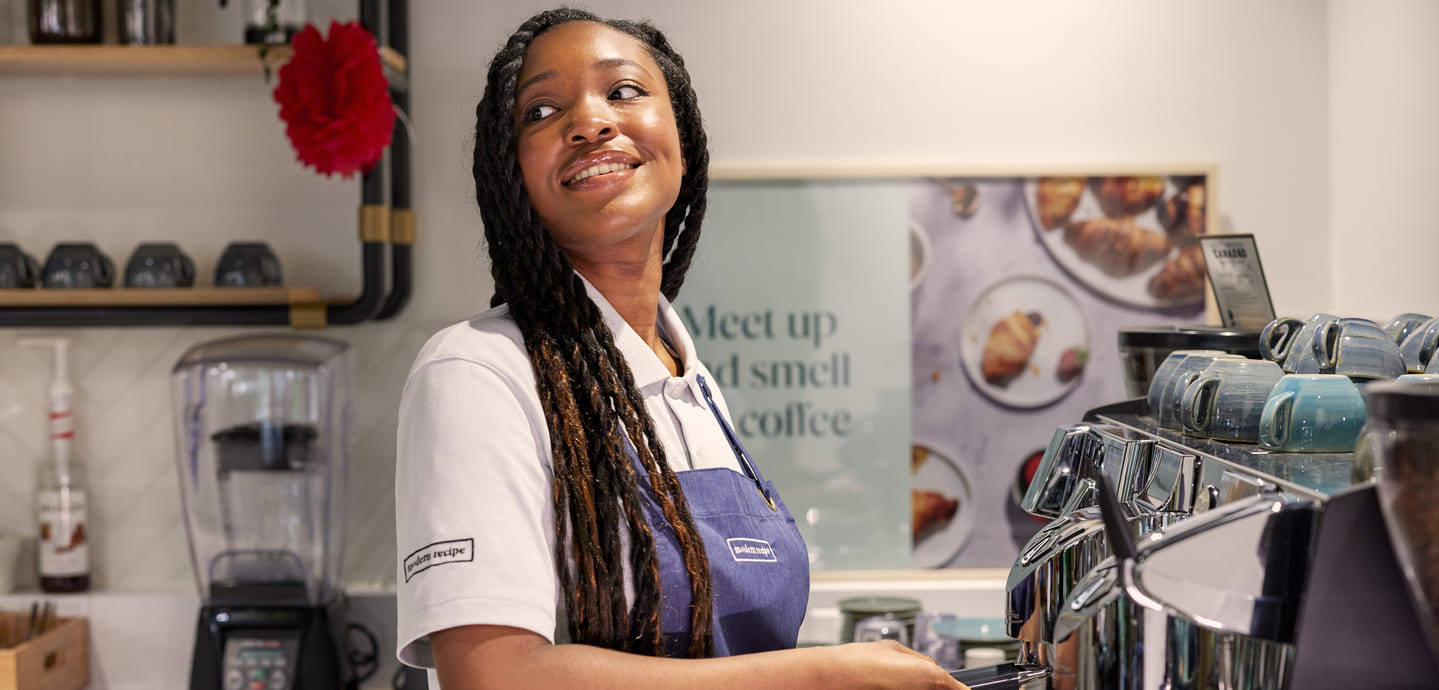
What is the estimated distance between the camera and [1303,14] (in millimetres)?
2260

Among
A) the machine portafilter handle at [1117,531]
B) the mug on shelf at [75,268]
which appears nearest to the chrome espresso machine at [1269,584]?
the machine portafilter handle at [1117,531]

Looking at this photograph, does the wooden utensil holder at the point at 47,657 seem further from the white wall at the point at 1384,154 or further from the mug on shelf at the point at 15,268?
the white wall at the point at 1384,154

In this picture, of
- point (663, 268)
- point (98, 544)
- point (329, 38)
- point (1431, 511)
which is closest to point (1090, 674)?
point (1431, 511)

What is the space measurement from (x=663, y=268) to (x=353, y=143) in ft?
3.24

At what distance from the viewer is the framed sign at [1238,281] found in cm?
131

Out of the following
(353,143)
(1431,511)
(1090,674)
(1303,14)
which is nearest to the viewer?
(1431,511)

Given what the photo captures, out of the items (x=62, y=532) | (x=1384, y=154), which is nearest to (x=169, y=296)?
(x=62, y=532)

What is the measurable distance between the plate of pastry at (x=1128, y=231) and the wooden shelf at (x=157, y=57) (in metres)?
1.35

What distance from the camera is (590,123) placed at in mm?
1026

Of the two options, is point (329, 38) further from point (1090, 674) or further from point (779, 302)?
point (1090, 674)

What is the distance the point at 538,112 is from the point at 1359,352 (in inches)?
28.5

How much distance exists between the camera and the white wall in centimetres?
181

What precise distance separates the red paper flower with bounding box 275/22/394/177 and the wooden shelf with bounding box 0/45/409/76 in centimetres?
7

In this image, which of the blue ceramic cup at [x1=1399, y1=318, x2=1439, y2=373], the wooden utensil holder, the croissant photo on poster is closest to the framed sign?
the blue ceramic cup at [x1=1399, y1=318, x2=1439, y2=373]
